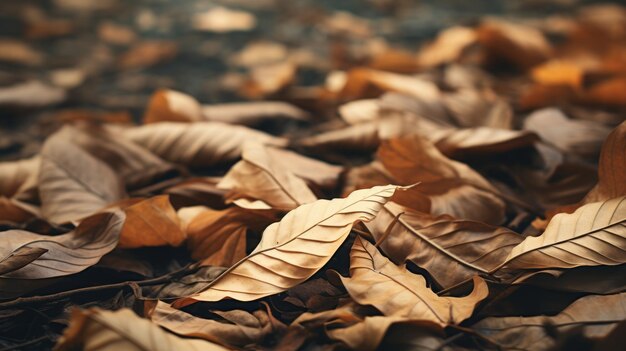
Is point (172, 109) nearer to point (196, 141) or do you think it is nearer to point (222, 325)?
point (196, 141)

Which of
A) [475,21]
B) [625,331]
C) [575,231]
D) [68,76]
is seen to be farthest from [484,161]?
[68,76]

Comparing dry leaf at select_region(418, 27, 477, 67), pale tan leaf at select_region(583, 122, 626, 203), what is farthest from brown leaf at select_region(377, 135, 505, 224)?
dry leaf at select_region(418, 27, 477, 67)

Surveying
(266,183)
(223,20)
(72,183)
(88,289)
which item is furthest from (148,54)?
(88,289)

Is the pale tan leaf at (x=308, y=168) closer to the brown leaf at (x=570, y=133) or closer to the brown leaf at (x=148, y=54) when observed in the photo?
→ the brown leaf at (x=570, y=133)

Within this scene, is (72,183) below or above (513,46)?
below

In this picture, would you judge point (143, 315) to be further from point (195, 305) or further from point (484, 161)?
point (484, 161)

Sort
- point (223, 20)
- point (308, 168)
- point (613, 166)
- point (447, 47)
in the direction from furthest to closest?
1. point (223, 20)
2. point (447, 47)
3. point (308, 168)
4. point (613, 166)

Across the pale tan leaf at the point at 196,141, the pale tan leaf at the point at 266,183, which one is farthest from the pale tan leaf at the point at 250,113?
the pale tan leaf at the point at 266,183
